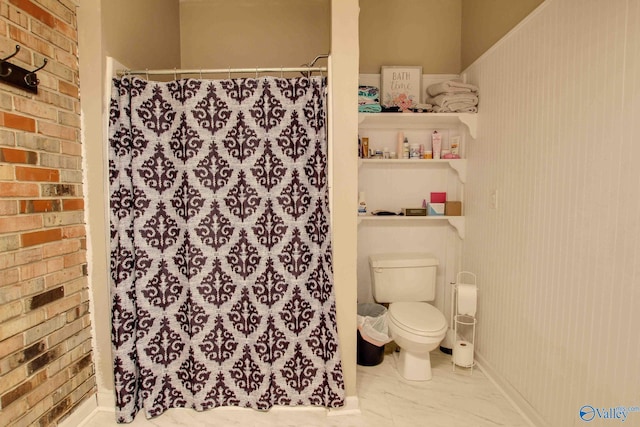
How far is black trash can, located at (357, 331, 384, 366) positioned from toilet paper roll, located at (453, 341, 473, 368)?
1.65 ft

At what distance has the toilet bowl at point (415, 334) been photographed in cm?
212

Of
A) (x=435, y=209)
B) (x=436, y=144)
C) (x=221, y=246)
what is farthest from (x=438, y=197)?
(x=221, y=246)

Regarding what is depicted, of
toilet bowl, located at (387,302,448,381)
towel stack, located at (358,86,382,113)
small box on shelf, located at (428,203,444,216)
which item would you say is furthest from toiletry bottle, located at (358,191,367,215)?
toilet bowl, located at (387,302,448,381)

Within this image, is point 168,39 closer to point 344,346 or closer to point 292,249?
point 292,249

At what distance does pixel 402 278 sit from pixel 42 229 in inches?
85.9

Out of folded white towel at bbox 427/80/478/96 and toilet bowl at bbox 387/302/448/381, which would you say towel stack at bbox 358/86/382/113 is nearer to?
folded white towel at bbox 427/80/478/96

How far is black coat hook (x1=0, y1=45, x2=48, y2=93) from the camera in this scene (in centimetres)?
136

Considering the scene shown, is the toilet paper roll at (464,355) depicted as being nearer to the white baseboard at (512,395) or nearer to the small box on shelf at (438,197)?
the white baseboard at (512,395)

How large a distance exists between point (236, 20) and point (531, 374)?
3122mm

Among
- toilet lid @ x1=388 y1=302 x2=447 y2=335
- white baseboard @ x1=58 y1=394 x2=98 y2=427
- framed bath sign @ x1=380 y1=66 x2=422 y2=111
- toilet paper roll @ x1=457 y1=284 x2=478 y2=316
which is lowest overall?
white baseboard @ x1=58 y1=394 x2=98 y2=427

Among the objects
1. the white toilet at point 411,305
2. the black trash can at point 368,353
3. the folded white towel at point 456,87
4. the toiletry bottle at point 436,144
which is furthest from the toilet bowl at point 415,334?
the folded white towel at point 456,87

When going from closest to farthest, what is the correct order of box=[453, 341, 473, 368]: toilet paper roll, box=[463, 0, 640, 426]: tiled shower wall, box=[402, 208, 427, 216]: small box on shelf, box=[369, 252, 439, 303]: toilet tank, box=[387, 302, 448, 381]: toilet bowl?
box=[463, 0, 640, 426]: tiled shower wall < box=[387, 302, 448, 381]: toilet bowl < box=[453, 341, 473, 368]: toilet paper roll < box=[369, 252, 439, 303]: toilet tank < box=[402, 208, 427, 216]: small box on shelf

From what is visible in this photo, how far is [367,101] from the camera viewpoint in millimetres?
A: 2529

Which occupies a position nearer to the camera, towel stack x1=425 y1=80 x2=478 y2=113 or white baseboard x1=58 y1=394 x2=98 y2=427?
white baseboard x1=58 y1=394 x2=98 y2=427
